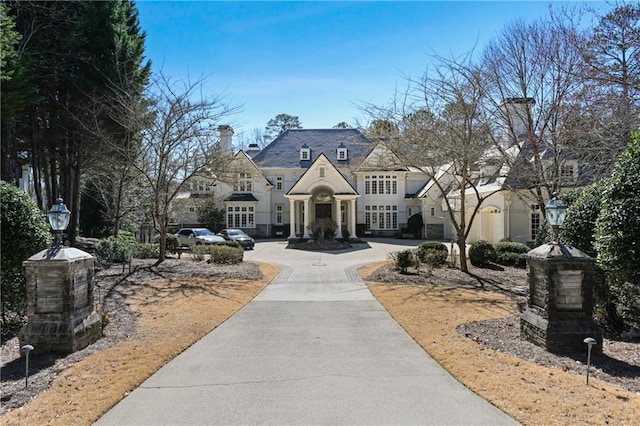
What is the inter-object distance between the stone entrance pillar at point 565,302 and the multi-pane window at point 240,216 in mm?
34058

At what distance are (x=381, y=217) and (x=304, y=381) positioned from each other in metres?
35.0

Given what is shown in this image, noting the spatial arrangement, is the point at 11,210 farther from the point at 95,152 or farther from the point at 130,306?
the point at 95,152

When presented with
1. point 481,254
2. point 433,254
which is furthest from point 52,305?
point 481,254

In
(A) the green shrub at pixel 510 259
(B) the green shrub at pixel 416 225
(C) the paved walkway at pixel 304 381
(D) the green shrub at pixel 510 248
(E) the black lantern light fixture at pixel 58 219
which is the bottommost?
(C) the paved walkway at pixel 304 381

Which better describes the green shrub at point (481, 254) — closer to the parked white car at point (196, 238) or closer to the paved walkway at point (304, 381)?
the paved walkway at point (304, 381)

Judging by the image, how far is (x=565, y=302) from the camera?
24.8 ft

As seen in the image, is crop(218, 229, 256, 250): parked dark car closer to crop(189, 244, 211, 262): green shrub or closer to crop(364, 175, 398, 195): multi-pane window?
crop(189, 244, 211, 262): green shrub

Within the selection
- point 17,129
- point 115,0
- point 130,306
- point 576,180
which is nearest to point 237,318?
point 130,306

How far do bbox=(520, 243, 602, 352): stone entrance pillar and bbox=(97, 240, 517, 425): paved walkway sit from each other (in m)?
2.27

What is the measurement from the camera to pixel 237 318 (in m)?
10.0

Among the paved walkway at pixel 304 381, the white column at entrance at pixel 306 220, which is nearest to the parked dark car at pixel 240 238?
the white column at entrance at pixel 306 220

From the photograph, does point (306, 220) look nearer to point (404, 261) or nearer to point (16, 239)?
point (404, 261)

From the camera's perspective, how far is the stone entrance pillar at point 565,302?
289 inches

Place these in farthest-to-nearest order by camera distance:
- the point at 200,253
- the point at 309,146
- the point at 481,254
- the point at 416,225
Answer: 1. the point at 309,146
2. the point at 416,225
3. the point at 200,253
4. the point at 481,254
